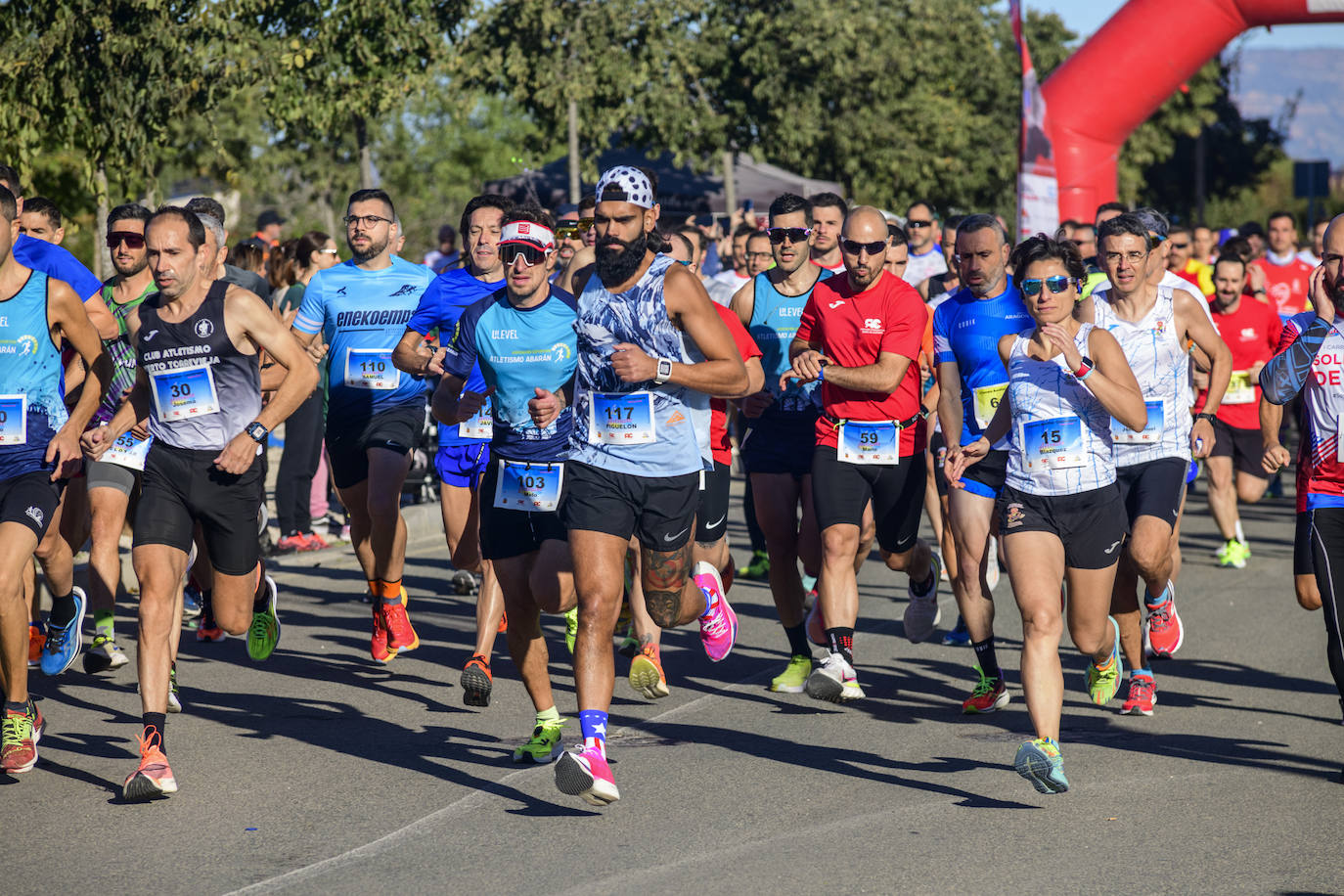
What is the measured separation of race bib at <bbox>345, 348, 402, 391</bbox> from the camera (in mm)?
8555

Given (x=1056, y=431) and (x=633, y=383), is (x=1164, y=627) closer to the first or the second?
(x=1056, y=431)

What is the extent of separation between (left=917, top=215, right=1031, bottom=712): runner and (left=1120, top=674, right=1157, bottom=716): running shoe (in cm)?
52

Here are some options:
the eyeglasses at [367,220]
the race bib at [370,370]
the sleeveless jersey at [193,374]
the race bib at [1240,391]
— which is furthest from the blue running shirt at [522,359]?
the race bib at [1240,391]

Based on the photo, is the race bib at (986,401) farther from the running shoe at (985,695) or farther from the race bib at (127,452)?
the race bib at (127,452)

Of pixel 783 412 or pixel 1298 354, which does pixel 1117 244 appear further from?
pixel 783 412

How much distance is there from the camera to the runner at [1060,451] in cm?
A: 609

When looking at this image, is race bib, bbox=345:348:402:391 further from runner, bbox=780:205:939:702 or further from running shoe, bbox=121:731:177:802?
running shoe, bbox=121:731:177:802

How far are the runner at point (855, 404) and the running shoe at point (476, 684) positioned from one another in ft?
4.61

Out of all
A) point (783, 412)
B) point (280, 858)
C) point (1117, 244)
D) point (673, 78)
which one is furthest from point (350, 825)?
point (673, 78)

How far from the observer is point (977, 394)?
763 centimetres

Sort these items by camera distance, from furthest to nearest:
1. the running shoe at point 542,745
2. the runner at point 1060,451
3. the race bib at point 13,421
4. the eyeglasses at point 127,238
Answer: the eyeglasses at point 127,238 < the running shoe at point 542,745 < the race bib at point 13,421 < the runner at point 1060,451

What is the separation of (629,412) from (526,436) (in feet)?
1.94

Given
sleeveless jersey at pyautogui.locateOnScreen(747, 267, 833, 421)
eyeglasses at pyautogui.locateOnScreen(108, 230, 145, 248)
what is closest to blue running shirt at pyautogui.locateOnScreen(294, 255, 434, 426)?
eyeglasses at pyautogui.locateOnScreen(108, 230, 145, 248)

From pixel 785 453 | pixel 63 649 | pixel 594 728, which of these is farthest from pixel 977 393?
pixel 63 649
